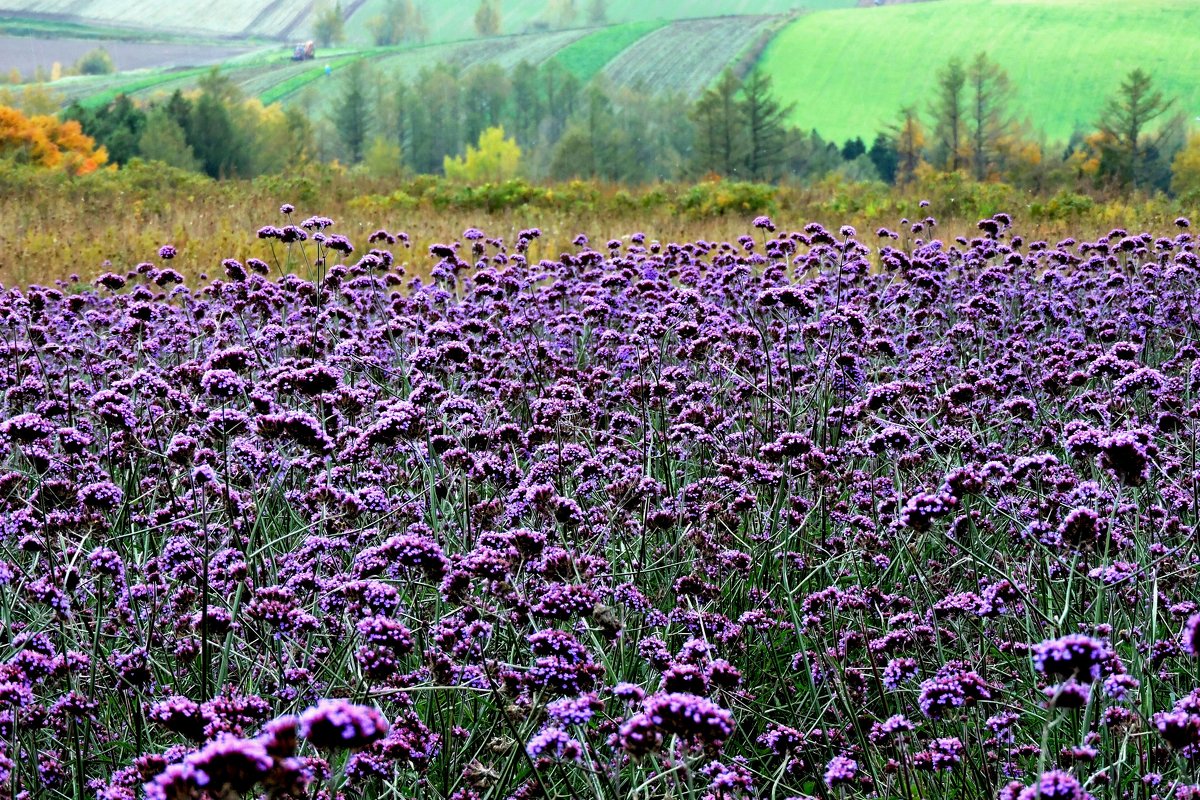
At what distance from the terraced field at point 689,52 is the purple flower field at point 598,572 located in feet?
399

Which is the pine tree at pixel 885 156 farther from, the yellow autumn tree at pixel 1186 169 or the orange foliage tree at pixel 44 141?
the orange foliage tree at pixel 44 141

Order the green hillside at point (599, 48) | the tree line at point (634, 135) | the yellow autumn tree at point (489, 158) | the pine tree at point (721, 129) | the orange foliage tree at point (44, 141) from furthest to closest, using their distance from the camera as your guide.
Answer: the green hillside at point (599, 48) → the yellow autumn tree at point (489, 158) → the pine tree at point (721, 129) → the tree line at point (634, 135) → the orange foliage tree at point (44, 141)

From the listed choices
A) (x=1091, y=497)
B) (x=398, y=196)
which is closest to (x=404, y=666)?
(x=1091, y=497)

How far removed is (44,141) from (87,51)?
14835 centimetres

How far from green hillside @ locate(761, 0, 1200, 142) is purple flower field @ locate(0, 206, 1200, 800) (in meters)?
86.9

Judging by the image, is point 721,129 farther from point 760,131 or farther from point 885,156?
point 885,156

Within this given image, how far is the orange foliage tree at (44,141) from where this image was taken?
156 ft

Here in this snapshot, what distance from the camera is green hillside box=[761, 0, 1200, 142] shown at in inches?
3743

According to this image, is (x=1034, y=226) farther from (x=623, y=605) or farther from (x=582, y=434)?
(x=623, y=605)

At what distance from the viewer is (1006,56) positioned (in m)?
105

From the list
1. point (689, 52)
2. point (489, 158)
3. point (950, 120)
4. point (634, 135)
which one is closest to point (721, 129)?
point (950, 120)

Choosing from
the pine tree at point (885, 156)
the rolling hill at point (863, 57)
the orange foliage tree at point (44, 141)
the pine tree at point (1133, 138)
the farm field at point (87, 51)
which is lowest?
the pine tree at point (885, 156)

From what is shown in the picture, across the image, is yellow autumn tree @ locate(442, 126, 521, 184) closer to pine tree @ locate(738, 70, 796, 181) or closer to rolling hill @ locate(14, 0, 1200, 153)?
rolling hill @ locate(14, 0, 1200, 153)

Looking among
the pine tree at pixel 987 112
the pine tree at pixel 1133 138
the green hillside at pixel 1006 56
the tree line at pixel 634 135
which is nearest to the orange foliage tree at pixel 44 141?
the tree line at pixel 634 135
